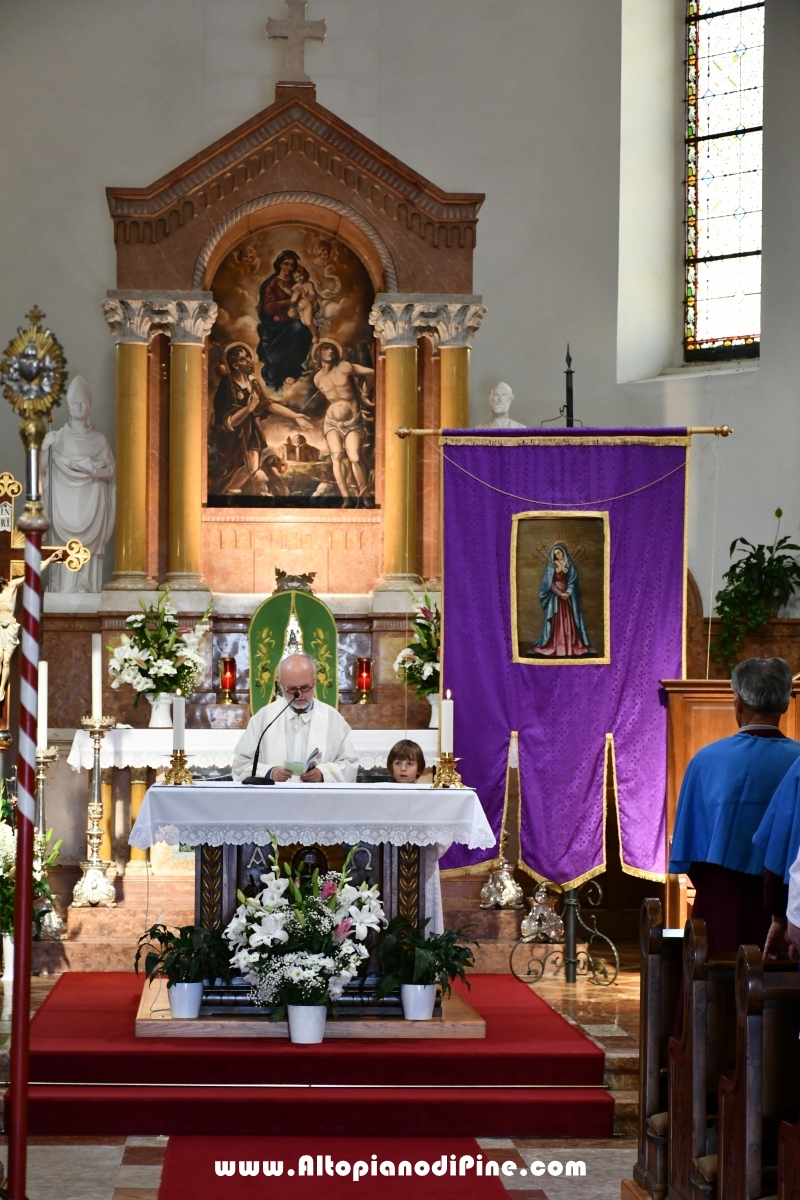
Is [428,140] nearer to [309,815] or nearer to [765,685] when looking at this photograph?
[309,815]

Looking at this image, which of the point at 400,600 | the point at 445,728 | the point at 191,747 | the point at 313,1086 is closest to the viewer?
the point at 313,1086

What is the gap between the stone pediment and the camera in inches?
459

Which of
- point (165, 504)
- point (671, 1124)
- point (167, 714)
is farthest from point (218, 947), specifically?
point (165, 504)

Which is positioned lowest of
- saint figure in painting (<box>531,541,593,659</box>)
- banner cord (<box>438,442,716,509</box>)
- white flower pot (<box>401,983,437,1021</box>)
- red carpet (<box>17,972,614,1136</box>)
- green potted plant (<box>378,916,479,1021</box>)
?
red carpet (<box>17,972,614,1136</box>)

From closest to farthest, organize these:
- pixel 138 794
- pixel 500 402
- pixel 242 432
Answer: pixel 138 794
pixel 500 402
pixel 242 432

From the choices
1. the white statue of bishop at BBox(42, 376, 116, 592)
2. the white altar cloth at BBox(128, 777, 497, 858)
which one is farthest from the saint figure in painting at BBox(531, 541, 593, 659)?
the white statue of bishop at BBox(42, 376, 116, 592)

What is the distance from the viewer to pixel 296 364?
12.5 meters

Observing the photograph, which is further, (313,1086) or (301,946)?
(301,946)

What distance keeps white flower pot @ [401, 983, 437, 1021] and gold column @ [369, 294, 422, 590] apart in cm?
463

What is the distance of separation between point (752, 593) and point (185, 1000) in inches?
243

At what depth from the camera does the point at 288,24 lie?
12.8 metres

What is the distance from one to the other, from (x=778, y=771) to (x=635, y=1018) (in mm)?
3116

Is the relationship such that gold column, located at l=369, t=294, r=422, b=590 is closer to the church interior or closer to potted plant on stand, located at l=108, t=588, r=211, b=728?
the church interior

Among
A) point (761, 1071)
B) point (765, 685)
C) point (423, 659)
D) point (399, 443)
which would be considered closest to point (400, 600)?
point (423, 659)
